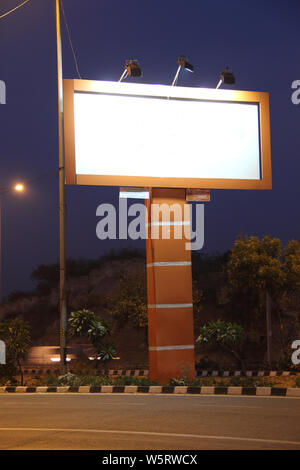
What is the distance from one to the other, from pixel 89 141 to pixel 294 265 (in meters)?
15.5

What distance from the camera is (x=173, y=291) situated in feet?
68.9

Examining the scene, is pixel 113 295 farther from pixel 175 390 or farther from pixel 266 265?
pixel 175 390

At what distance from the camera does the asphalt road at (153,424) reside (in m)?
8.84

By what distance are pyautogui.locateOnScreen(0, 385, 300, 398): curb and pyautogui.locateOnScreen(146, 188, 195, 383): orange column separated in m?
1.13

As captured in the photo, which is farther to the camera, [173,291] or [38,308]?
[38,308]

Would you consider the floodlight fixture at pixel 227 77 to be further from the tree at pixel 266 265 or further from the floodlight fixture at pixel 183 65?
the tree at pixel 266 265

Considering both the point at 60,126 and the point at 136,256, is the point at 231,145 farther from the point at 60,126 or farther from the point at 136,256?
the point at 136,256

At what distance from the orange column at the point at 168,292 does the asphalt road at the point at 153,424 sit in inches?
188

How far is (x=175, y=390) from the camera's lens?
19000mm

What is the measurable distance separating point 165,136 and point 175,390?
7.81 meters

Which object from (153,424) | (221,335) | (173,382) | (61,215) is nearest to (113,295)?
(221,335)

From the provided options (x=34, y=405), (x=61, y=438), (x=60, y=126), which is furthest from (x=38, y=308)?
(x=61, y=438)

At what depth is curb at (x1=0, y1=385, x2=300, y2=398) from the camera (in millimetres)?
17250
